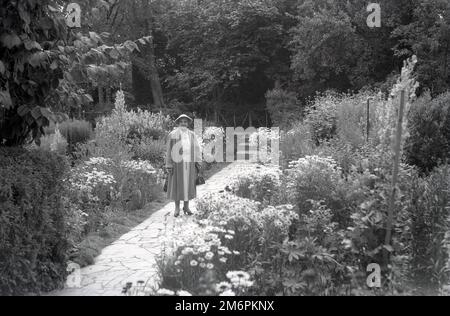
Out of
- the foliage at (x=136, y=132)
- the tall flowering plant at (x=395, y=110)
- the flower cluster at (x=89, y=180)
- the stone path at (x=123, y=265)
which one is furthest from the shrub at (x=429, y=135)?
the foliage at (x=136, y=132)

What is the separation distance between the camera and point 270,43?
863 inches

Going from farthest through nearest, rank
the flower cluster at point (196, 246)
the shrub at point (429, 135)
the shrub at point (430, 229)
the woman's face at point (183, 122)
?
the shrub at point (429, 135) < the woman's face at point (183, 122) < the shrub at point (430, 229) < the flower cluster at point (196, 246)

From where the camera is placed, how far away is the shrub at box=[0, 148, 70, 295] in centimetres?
429

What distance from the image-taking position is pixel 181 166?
8102mm

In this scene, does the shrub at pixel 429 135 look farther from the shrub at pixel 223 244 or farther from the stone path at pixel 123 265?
the stone path at pixel 123 265

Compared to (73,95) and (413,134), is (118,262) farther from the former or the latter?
(413,134)

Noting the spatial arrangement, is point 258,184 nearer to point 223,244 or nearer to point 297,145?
point 223,244

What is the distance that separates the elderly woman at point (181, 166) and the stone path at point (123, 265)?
1.34 ft

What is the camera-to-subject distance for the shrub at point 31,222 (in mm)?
4293

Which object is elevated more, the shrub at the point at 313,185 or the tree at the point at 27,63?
the tree at the point at 27,63

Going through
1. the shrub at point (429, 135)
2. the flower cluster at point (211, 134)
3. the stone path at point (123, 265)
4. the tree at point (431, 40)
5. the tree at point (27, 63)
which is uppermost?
the tree at point (431, 40)

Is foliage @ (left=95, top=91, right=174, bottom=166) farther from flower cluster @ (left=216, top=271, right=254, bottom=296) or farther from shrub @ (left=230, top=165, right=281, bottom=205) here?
flower cluster @ (left=216, top=271, right=254, bottom=296)

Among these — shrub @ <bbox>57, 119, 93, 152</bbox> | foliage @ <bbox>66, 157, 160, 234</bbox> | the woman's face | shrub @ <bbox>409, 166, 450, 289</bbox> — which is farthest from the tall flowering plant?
shrub @ <bbox>57, 119, 93, 152</bbox>
